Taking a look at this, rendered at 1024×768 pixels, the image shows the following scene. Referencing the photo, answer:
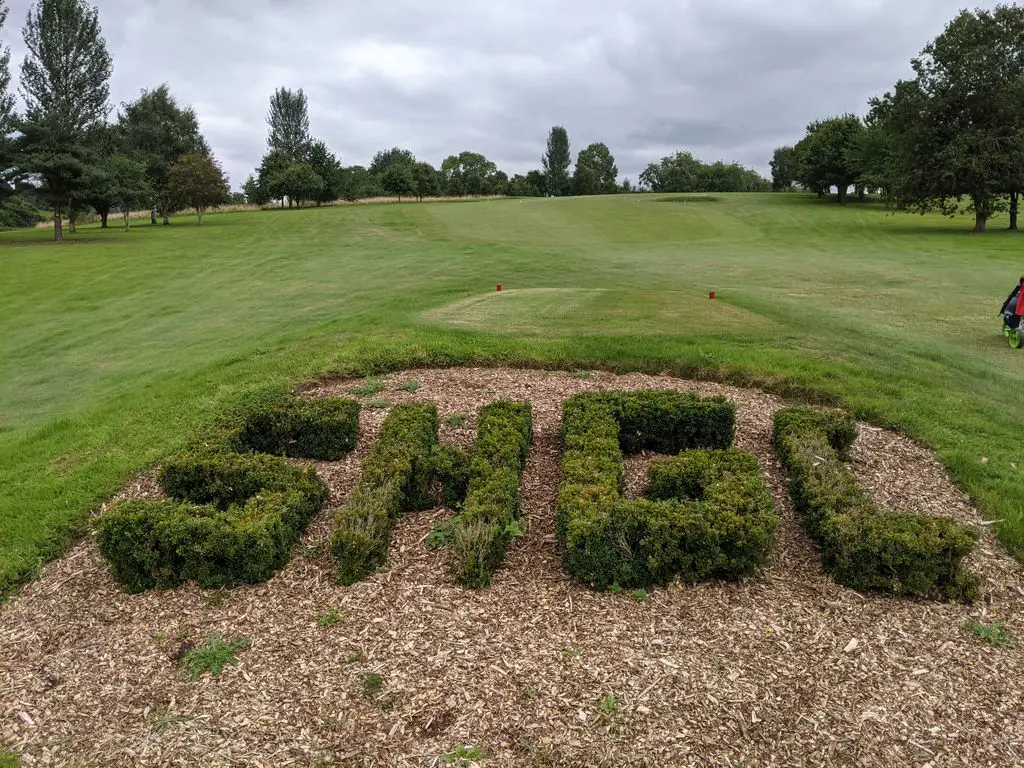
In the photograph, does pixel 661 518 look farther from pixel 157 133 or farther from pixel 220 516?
pixel 157 133

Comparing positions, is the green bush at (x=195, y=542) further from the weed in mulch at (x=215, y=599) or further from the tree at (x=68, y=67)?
the tree at (x=68, y=67)

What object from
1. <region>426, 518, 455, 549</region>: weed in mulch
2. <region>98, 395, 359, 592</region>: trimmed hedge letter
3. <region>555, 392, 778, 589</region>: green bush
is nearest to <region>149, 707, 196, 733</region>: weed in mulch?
<region>98, 395, 359, 592</region>: trimmed hedge letter

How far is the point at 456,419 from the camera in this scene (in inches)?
318

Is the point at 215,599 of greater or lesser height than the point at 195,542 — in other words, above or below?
Answer: below

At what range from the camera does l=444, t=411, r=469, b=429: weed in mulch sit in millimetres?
7979

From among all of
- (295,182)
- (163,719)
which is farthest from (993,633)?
(295,182)

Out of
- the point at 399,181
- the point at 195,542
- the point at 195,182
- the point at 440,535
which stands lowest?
the point at 440,535

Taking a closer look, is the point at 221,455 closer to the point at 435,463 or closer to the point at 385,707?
the point at 435,463

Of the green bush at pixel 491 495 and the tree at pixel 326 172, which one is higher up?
the tree at pixel 326 172

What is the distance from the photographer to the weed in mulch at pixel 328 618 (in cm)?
469

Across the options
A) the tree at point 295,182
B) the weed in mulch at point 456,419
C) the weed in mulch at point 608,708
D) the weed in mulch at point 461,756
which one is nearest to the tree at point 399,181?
the tree at point 295,182

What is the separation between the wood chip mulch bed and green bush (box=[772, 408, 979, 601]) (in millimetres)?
135

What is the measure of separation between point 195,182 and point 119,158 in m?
5.30

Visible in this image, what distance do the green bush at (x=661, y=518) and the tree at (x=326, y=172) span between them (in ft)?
220
